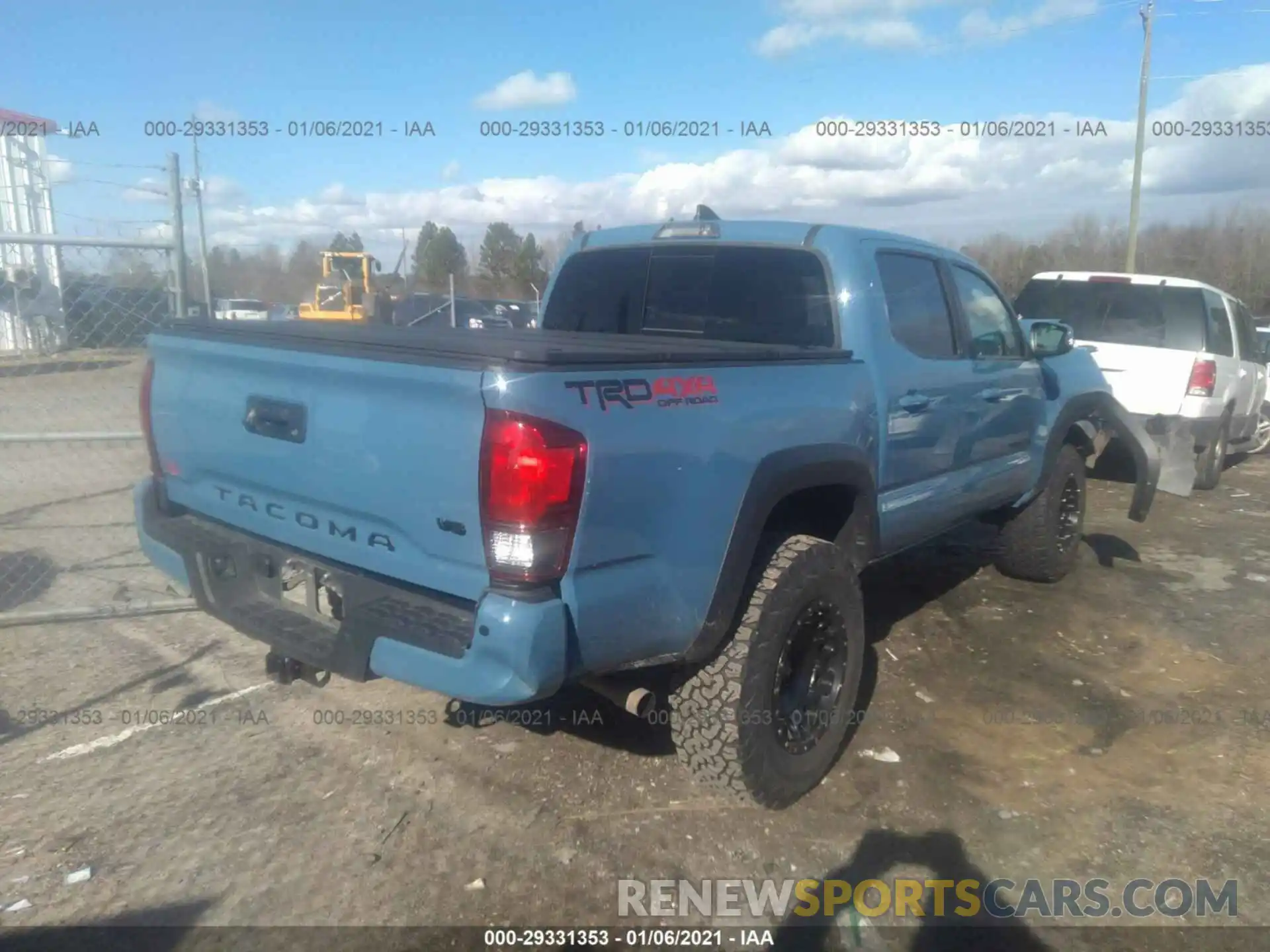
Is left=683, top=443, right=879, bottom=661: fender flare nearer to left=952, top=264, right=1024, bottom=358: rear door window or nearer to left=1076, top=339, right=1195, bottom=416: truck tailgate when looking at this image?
left=952, top=264, right=1024, bottom=358: rear door window

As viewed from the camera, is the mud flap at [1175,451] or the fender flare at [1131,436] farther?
the mud flap at [1175,451]

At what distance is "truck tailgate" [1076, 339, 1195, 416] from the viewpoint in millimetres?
8359

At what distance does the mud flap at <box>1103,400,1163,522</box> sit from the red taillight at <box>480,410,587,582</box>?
4.80 metres

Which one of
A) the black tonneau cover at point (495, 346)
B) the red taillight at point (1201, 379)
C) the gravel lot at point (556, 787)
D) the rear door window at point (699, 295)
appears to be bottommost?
the gravel lot at point (556, 787)

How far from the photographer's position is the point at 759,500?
298 centimetres

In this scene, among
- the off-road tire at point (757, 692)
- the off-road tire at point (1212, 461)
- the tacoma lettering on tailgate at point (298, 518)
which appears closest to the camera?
the tacoma lettering on tailgate at point (298, 518)

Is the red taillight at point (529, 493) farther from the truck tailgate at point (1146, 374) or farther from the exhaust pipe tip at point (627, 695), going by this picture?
the truck tailgate at point (1146, 374)

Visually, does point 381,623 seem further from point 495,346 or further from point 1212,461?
point 1212,461

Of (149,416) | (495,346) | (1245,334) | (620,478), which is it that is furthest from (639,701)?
(1245,334)

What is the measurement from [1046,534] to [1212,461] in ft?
15.4

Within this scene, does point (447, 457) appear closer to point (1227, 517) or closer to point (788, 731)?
point (788, 731)

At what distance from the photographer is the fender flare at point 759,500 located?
2.90m

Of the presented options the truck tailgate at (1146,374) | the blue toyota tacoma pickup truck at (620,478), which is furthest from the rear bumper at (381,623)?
the truck tailgate at (1146,374)

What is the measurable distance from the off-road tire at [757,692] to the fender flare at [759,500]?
87 mm
